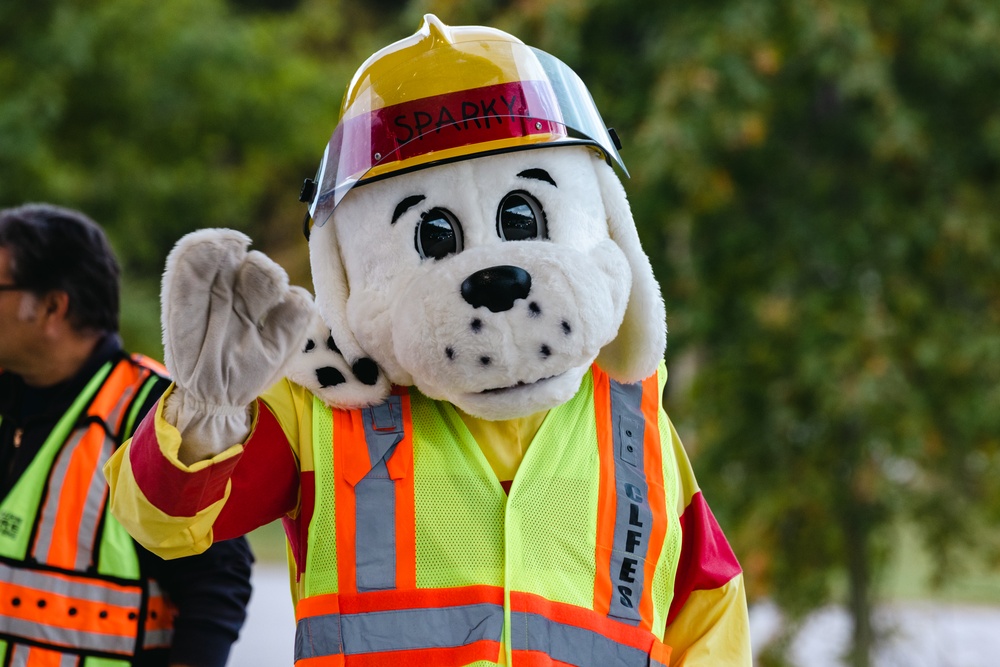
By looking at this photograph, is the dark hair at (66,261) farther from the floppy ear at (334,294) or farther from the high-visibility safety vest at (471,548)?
the high-visibility safety vest at (471,548)

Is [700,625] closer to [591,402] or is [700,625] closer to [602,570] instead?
[602,570]

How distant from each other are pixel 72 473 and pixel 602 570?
1.23 m

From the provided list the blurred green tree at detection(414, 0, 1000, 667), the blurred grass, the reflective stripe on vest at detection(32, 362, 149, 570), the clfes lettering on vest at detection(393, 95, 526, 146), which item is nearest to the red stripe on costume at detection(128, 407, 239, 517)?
the clfes lettering on vest at detection(393, 95, 526, 146)

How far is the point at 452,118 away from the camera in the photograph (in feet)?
6.77

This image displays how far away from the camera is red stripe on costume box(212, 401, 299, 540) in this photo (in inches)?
78.7

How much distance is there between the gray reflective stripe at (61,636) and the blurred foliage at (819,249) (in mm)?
3090

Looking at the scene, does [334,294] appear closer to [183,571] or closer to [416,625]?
[416,625]

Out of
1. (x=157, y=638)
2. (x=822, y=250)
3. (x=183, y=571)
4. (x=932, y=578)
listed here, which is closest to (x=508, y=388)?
(x=183, y=571)

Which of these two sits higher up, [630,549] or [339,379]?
[339,379]

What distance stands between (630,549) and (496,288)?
0.56 metres

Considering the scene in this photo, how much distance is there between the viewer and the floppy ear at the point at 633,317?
2.15m

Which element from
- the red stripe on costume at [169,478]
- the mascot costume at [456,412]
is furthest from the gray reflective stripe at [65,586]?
the red stripe on costume at [169,478]

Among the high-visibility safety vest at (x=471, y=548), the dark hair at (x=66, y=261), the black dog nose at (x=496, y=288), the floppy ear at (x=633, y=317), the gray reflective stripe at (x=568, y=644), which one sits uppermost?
the dark hair at (x=66, y=261)

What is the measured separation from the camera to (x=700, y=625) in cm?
226
